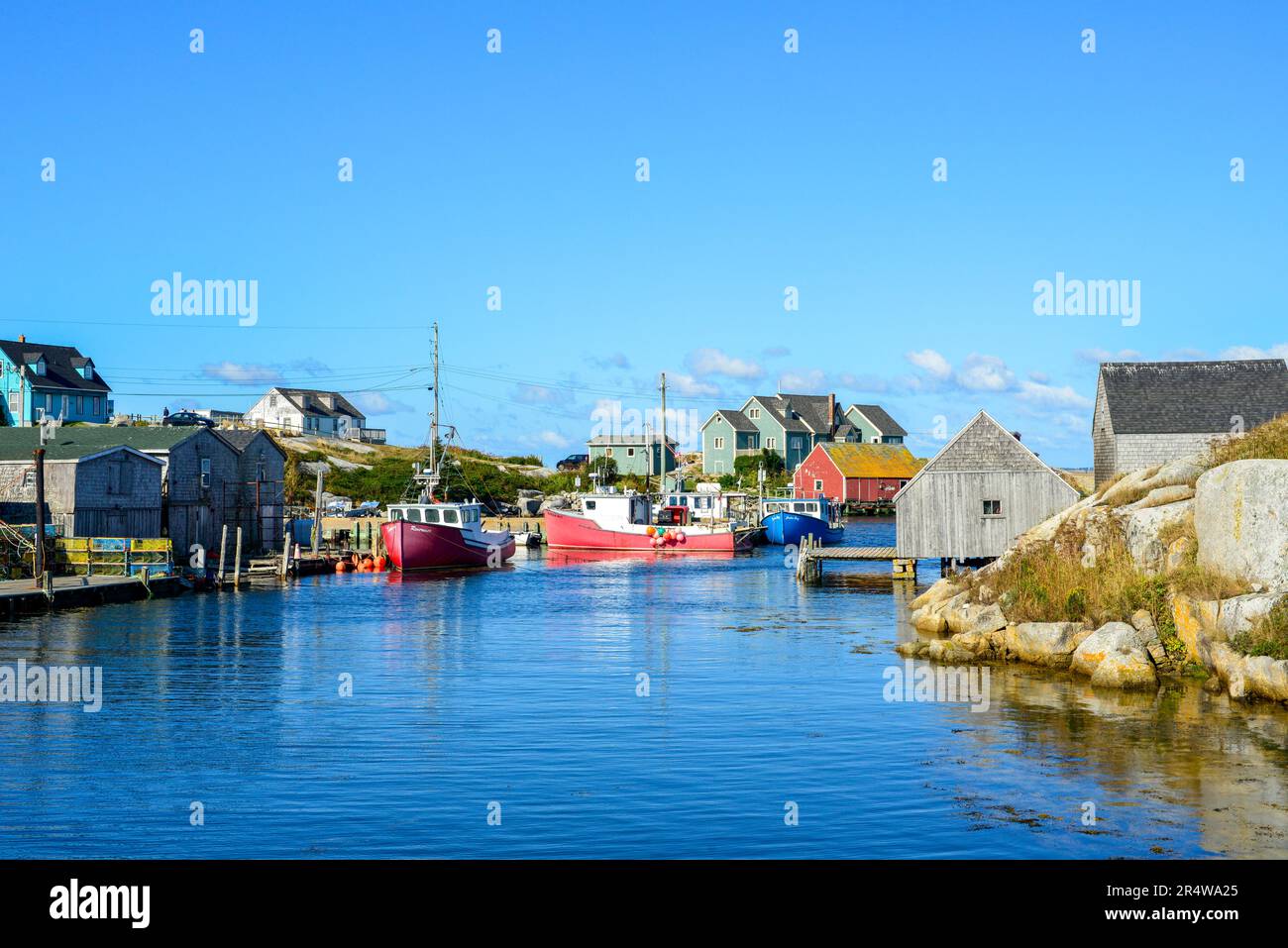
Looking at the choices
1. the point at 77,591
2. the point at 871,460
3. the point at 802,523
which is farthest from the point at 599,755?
the point at 871,460

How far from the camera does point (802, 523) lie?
8312cm

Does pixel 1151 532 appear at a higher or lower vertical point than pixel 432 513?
lower

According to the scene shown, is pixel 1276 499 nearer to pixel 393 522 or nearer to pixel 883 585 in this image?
pixel 883 585

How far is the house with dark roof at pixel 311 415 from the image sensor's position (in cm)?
12706

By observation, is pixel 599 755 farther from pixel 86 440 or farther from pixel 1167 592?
pixel 86 440

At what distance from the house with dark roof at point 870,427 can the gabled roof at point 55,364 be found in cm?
7623

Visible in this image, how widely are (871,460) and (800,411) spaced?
14.3 metres

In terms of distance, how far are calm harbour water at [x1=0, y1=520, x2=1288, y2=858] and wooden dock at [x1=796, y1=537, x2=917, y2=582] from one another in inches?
636

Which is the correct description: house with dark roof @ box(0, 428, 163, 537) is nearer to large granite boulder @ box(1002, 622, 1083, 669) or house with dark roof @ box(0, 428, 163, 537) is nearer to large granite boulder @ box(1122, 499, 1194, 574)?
large granite boulder @ box(1002, 622, 1083, 669)

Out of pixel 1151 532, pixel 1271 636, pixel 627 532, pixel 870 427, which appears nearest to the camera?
pixel 1271 636

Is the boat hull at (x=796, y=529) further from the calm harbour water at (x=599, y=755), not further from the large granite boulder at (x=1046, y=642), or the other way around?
the large granite boulder at (x=1046, y=642)

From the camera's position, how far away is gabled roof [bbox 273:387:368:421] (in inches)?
5054
